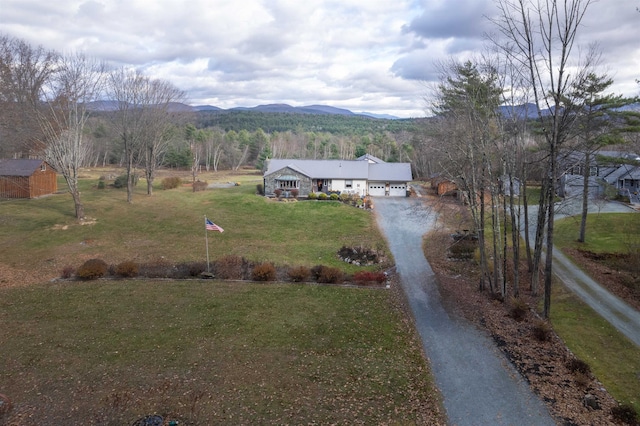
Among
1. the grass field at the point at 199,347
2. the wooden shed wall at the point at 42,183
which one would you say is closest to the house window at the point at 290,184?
the grass field at the point at 199,347

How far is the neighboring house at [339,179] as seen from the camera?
45.4m

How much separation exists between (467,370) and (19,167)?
42.3 m

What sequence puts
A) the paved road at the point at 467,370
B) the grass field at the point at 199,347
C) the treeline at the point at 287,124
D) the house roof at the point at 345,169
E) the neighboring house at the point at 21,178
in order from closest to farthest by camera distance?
the paved road at the point at 467,370
the grass field at the point at 199,347
the neighboring house at the point at 21,178
the house roof at the point at 345,169
the treeline at the point at 287,124

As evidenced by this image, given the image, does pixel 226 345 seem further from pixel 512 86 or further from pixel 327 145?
pixel 327 145

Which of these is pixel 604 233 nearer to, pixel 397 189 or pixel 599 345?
pixel 599 345

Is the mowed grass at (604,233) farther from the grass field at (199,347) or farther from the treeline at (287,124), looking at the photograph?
the treeline at (287,124)

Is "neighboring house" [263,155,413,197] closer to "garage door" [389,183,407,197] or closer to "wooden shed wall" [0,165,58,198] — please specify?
"garage door" [389,183,407,197]

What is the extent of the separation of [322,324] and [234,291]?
18.9ft

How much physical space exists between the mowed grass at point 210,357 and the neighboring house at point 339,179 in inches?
1042

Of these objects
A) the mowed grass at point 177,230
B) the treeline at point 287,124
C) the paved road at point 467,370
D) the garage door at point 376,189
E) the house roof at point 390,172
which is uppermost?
the treeline at point 287,124

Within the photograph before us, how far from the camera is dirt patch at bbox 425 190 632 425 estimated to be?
36.1 ft

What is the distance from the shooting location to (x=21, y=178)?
37062 mm

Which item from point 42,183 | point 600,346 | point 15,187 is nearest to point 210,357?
A: point 600,346

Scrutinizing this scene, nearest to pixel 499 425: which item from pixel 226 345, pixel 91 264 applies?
pixel 226 345
